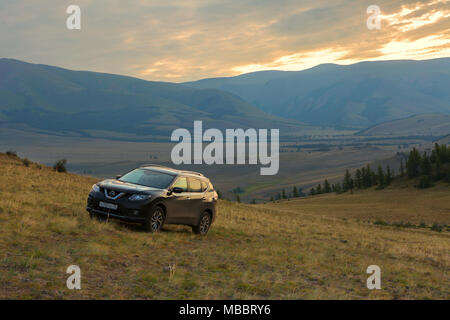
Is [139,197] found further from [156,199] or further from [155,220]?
[155,220]

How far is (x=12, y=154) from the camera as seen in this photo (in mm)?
41531

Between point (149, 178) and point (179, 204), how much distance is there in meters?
1.29

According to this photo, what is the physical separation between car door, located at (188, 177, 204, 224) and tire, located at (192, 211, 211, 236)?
235mm

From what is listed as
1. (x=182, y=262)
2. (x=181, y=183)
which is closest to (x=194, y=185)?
(x=181, y=183)

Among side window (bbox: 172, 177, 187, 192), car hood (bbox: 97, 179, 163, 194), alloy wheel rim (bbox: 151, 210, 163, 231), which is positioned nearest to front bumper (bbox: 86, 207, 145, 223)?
alloy wheel rim (bbox: 151, 210, 163, 231)

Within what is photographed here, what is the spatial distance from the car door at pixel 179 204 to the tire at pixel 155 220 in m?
0.22

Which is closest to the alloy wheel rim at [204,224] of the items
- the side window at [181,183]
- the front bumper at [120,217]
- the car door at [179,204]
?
the car door at [179,204]

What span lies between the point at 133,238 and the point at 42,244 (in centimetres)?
243

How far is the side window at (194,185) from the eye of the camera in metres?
14.3

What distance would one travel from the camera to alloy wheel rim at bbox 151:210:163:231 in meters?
13.1

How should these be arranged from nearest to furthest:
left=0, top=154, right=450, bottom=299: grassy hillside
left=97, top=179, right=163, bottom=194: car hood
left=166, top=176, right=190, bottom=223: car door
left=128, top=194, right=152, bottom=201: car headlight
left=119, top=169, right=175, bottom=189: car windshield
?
left=0, top=154, right=450, bottom=299: grassy hillside → left=128, top=194, right=152, bottom=201: car headlight → left=97, top=179, right=163, bottom=194: car hood → left=166, top=176, right=190, bottom=223: car door → left=119, top=169, right=175, bottom=189: car windshield

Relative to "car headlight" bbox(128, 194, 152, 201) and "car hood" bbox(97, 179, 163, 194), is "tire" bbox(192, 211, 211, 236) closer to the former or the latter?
"car hood" bbox(97, 179, 163, 194)

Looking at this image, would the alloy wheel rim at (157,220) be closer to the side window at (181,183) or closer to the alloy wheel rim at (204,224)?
the side window at (181,183)
